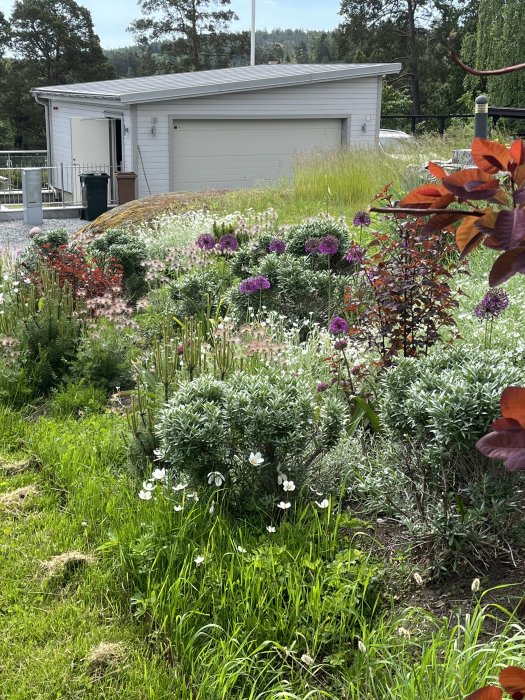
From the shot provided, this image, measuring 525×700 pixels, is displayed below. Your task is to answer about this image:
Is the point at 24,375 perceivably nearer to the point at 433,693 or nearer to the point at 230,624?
the point at 230,624

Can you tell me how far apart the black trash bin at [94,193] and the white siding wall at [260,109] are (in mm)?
967

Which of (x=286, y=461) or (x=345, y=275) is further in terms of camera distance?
(x=345, y=275)

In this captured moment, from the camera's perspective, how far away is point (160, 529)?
344 centimetres

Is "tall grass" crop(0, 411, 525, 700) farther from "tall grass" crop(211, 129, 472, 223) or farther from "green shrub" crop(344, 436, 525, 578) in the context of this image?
"tall grass" crop(211, 129, 472, 223)

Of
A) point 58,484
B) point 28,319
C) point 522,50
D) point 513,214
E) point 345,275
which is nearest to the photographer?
point 513,214

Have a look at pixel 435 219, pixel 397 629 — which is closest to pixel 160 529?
pixel 397 629

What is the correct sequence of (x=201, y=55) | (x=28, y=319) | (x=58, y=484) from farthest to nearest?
(x=201, y=55) < (x=28, y=319) < (x=58, y=484)

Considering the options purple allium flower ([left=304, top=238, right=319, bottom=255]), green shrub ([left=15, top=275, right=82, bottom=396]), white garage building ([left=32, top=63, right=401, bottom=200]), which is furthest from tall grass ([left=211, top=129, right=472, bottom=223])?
green shrub ([left=15, top=275, right=82, bottom=396])

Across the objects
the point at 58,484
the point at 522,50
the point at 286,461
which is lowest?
the point at 58,484

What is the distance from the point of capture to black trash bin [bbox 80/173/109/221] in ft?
63.8

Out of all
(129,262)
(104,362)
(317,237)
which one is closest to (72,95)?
(129,262)

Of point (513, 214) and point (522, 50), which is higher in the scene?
point (522, 50)

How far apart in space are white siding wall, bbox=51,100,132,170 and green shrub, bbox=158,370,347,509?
17.3 metres

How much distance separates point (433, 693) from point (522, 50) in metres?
36.2
